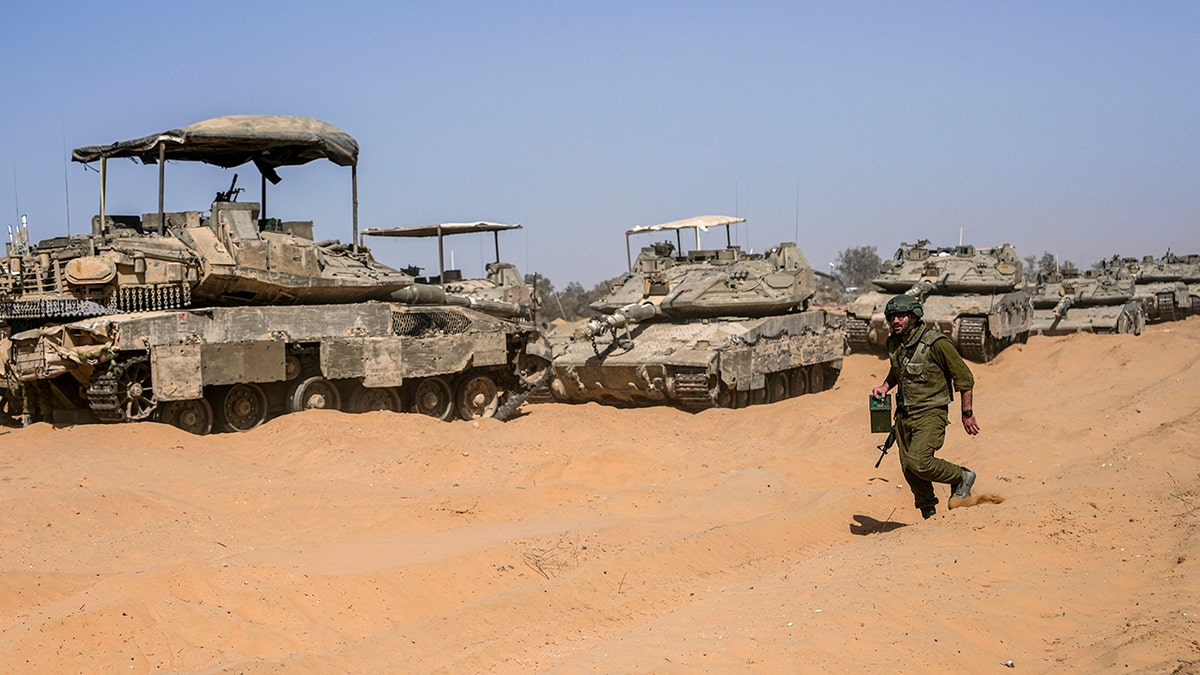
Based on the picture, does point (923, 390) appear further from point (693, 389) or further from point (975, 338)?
point (975, 338)

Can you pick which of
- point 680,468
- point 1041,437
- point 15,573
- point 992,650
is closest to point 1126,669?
point 992,650

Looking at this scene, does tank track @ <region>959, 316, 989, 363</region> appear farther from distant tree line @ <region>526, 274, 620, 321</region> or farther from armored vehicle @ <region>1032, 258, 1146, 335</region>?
distant tree line @ <region>526, 274, 620, 321</region>

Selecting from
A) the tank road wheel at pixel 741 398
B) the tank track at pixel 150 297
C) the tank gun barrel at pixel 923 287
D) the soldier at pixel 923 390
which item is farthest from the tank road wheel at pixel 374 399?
→ the tank gun barrel at pixel 923 287

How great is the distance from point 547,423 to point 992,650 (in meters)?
10.1

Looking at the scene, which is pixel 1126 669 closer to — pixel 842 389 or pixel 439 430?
pixel 439 430

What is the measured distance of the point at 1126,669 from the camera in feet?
14.3

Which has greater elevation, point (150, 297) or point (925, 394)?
point (150, 297)

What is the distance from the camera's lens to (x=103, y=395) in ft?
40.1

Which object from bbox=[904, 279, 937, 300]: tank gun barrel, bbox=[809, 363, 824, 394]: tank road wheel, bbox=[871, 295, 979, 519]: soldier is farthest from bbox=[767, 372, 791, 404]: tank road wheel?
bbox=[871, 295, 979, 519]: soldier

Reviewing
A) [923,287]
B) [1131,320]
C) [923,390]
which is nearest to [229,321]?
[923,390]

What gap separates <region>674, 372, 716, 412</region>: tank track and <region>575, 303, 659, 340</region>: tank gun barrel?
1425mm

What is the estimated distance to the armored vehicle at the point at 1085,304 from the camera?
25.9m

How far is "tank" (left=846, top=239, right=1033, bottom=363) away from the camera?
2228 centimetres

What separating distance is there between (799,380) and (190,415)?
9.53 meters
